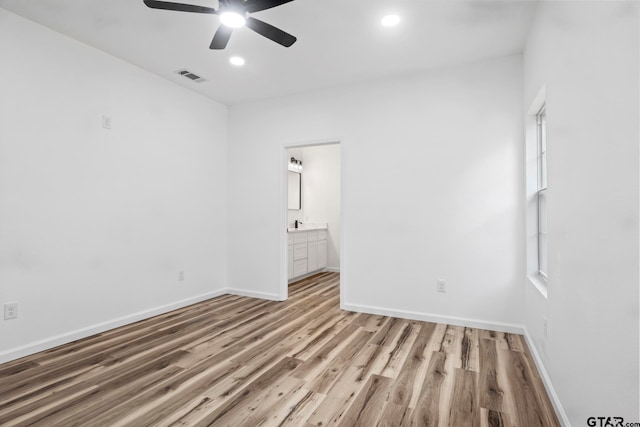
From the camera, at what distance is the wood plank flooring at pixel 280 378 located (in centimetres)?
184

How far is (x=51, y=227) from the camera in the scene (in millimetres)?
2803

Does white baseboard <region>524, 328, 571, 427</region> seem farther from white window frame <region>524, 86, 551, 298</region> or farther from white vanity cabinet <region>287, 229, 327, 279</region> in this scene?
white vanity cabinet <region>287, 229, 327, 279</region>

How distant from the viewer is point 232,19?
6.97 ft

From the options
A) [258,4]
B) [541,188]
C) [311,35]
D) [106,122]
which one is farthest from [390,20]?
[106,122]

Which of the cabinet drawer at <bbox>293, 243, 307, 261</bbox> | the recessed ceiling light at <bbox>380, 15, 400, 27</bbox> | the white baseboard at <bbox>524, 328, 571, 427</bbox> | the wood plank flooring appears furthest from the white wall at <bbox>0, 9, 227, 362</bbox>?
the white baseboard at <bbox>524, 328, 571, 427</bbox>

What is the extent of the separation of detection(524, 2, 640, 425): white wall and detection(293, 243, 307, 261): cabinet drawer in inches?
146

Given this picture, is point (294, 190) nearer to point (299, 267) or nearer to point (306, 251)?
point (306, 251)

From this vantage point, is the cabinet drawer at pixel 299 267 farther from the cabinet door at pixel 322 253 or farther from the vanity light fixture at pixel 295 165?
the vanity light fixture at pixel 295 165

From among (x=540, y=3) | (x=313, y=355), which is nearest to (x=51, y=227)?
(x=313, y=355)

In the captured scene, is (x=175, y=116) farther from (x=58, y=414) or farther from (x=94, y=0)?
(x=58, y=414)

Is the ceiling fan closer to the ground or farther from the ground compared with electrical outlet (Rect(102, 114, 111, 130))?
farther from the ground

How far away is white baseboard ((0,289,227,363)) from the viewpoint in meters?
2.58

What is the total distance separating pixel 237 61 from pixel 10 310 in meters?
2.83

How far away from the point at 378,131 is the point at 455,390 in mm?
2584
